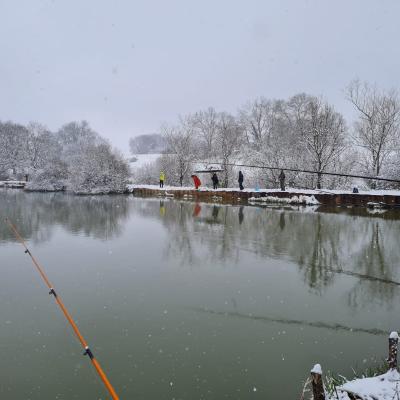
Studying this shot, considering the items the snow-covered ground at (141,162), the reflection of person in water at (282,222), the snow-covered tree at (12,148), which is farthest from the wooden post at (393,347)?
the snow-covered tree at (12,148)

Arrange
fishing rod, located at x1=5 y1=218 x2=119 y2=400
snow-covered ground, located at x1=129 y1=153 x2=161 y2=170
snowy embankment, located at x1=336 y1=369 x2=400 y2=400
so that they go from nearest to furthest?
snowy embankment, located at x1=336 y1=369 x2=400 y2=400
fishing rod, located at x1=5 y1=218 x2=119 y2=400
snow-covered ground, located at x1=129 y1=153 x2=161 y2=170

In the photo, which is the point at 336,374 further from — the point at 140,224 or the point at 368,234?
the point at 140,224

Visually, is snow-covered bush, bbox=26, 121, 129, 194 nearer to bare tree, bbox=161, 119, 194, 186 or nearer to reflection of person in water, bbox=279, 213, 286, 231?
bare tree, bbox=161, 119, 194, 186

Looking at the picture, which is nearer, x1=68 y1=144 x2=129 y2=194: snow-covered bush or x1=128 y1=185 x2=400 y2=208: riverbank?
x1=128 y1=185 x2=400 y2=208: riverbank

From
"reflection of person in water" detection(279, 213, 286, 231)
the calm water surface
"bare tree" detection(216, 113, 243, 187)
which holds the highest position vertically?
"bare tree" detection(216, 113, 243, 187)

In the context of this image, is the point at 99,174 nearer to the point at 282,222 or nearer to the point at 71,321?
the point at 282,222

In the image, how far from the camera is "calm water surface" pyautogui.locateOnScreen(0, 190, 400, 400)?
3.77 metres

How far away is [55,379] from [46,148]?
6587cm

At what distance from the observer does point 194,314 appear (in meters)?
5.41

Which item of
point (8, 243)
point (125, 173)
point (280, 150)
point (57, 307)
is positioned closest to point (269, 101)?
point (280, 150)

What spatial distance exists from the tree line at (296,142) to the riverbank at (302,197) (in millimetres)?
4202

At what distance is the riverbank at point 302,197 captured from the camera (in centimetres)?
2234

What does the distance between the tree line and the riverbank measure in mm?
4202

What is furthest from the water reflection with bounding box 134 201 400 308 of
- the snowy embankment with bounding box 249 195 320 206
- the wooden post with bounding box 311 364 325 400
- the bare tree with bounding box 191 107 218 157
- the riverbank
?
the bare tree with bounding box 191 107 218 157
